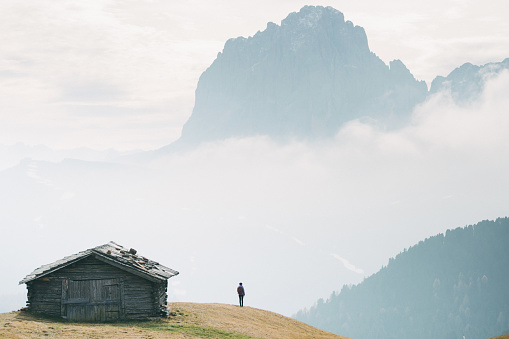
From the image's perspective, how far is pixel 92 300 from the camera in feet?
124

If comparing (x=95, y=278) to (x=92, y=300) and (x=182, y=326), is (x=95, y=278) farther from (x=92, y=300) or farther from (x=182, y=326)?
(x=182, y=326)

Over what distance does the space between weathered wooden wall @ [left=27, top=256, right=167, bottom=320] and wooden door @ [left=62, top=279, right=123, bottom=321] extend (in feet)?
0.65

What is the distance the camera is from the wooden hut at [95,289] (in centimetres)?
3784

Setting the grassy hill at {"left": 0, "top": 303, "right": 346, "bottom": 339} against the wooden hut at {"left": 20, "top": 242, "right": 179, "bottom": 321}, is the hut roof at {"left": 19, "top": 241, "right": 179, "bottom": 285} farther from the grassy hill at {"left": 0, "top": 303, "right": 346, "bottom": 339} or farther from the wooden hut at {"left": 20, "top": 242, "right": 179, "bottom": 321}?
the grassy hill at {"left": 0, "top": 303, "right": 346, "bottom": 339}

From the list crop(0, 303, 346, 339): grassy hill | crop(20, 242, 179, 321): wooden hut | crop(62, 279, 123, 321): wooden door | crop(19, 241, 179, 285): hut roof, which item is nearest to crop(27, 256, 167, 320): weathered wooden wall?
crop(20, 242, 179, 321): wooden hut

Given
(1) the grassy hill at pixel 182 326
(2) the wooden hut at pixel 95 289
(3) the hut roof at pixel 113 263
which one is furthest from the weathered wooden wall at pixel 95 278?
(1) the grassy hill at pixel 182 326

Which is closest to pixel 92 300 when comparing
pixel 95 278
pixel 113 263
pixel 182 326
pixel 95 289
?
pixel 95 289

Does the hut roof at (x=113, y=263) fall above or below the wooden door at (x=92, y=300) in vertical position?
above

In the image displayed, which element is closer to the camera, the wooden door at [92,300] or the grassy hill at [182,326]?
the grassy hill at [182,326]

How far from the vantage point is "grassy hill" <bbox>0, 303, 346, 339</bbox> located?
101ft

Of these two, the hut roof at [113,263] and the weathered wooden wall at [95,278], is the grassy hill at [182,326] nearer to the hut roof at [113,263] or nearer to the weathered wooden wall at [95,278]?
the weathered wooden wall at [95,278]

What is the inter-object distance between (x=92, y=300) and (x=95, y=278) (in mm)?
1449

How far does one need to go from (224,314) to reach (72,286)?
1243 cm

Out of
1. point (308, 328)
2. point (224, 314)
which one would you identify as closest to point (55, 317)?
point (224, 314)
